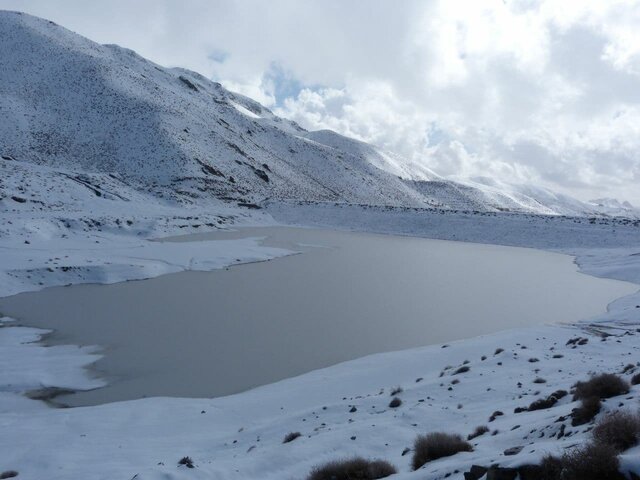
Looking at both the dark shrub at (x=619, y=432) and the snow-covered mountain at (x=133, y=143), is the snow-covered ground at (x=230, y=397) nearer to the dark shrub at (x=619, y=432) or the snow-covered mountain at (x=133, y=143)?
the dark shrub at (x=619, y=432)

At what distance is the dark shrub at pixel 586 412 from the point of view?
597cm

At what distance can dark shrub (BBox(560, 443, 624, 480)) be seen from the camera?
4.09 meters

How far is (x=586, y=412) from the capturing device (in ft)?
20.1

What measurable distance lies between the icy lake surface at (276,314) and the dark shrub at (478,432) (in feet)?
20.4

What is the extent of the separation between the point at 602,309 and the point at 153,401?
18.9 metres

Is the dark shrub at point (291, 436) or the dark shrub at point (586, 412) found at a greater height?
the dark shrub at point (586, 412)

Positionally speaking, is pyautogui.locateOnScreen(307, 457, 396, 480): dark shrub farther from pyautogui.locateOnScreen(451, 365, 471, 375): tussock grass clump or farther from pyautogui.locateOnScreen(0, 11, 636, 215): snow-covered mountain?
pyautogui.locateOnScreen(0, 11, 636, 215): snow-covered mountain

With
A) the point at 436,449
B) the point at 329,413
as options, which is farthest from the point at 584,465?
the point at 329,413

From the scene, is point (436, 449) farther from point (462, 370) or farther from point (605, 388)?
point (462, 370)

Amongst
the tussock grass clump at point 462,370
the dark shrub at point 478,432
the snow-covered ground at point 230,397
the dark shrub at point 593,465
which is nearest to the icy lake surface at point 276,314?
the snow-covered ground at point 230,397

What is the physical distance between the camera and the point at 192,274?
988 inches

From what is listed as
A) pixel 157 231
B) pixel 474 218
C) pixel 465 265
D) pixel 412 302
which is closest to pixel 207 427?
pixel 412 302

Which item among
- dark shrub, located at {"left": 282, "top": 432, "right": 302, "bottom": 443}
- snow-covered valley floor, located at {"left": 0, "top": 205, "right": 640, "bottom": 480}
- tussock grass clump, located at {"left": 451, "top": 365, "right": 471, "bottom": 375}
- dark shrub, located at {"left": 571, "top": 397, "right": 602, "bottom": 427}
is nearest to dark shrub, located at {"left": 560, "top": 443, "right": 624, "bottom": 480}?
snow-covered valley floor, located at {"left": 0, "top": 205, "right": 640, "bottom": 480}

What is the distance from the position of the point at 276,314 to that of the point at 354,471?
12089 millimetres
